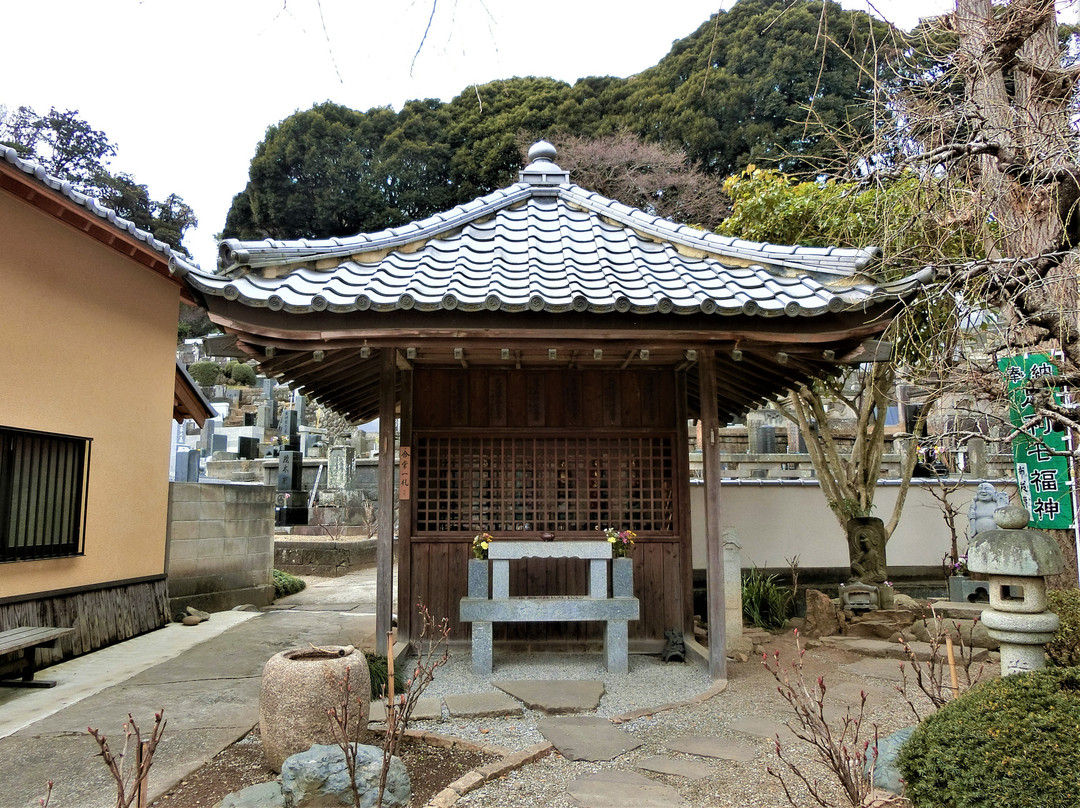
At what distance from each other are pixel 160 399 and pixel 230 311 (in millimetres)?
4971

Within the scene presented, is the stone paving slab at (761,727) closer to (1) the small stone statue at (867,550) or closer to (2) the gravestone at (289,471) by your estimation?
(1) the small stone statue at (867,550)

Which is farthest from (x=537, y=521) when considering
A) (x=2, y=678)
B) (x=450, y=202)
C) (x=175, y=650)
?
(x=450, y=202)

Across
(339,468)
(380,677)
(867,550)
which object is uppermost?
(339,468)

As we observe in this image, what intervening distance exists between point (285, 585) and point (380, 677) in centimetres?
857

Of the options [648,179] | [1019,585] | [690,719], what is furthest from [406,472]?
[648,179]

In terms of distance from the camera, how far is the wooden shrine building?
5746 millimetres

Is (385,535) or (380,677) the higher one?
(385,535)

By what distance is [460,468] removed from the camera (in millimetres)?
7680

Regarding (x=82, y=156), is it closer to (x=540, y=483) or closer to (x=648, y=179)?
(x=648, y=179)

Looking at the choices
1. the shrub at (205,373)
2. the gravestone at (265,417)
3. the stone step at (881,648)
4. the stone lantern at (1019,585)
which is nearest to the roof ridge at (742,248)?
the stone lantern at (1019,585)

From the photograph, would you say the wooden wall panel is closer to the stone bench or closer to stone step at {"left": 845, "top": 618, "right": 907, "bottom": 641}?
the stone bench

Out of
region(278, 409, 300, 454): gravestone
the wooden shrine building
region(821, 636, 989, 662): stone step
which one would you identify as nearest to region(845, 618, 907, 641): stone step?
region(821, 636, 989, 662): stone step

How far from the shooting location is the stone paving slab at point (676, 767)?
→ 4.34 metres

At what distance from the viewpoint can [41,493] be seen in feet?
24.6
